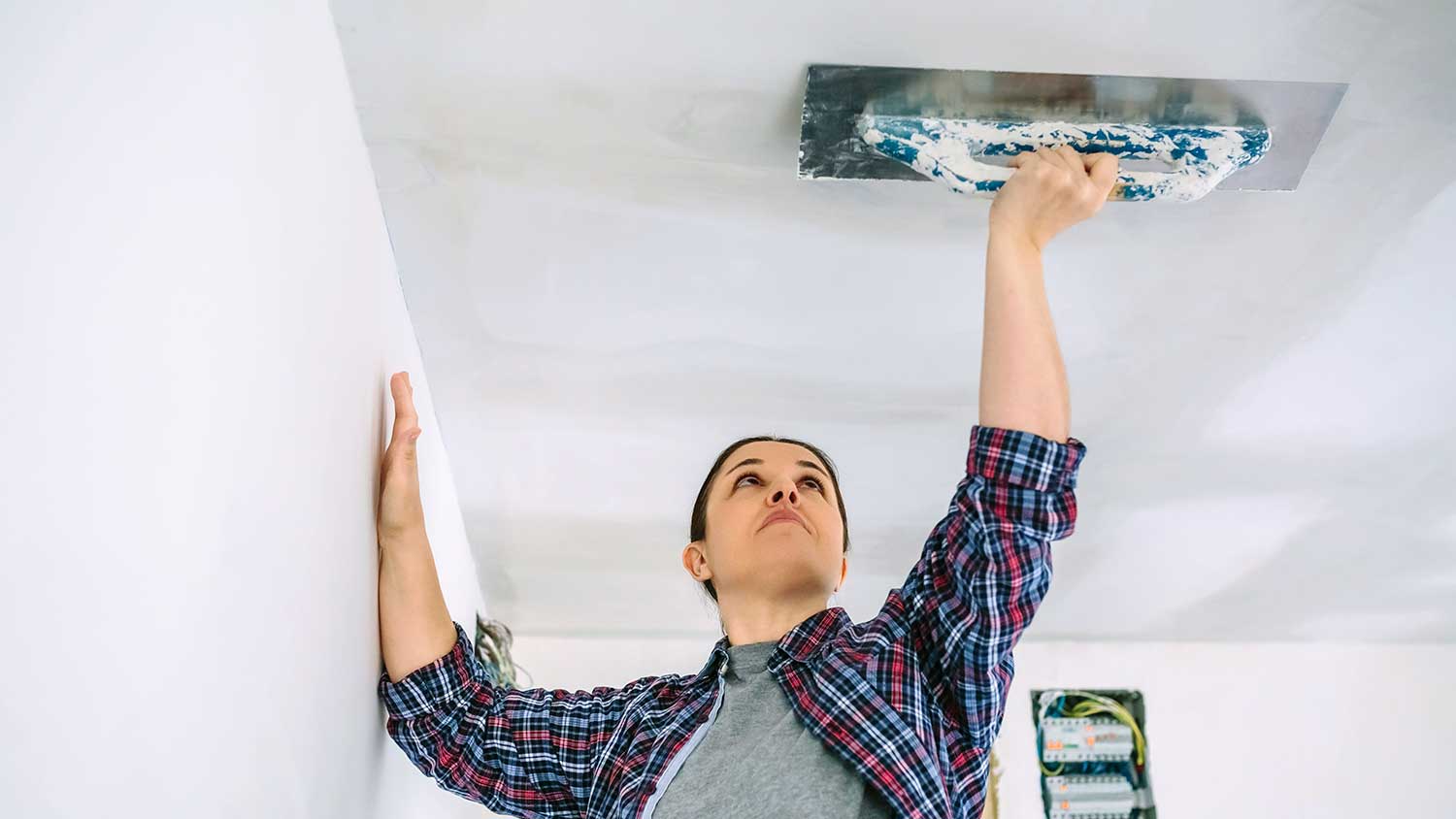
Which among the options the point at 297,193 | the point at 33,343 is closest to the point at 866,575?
the point at 297,193

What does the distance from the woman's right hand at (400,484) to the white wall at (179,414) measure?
96 mm

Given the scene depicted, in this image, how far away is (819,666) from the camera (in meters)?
1.46

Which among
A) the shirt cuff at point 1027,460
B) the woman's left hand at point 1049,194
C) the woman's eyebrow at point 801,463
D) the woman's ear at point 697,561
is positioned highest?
the woman's left hand at point 1049,194

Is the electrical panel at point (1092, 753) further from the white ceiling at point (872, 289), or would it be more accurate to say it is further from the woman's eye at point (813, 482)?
the woman's eye at point (813, 482)

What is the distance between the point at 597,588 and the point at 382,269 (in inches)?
57.1

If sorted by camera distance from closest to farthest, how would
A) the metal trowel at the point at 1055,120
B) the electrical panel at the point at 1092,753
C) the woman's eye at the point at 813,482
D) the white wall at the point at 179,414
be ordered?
the white wall at the point at 179,414 → the metal trowel at the point at 1055,120 → the woman's eye at the point at 813,482 → the electrical panel at the point at 1092,753

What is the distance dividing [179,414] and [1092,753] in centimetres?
290

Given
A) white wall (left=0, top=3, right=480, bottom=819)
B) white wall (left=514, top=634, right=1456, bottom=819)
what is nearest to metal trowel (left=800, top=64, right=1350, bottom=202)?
white wall (left=0, top=3, right=480, bottom=819)

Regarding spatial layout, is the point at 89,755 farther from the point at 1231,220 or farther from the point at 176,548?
the point at 1231,220

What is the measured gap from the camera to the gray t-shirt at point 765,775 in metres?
1.35

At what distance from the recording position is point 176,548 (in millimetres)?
871

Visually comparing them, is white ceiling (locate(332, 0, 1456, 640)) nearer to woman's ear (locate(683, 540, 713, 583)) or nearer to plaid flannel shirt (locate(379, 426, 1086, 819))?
woman's ear (locate(683, 540, 713, 583))

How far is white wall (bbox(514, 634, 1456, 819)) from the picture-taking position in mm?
3211

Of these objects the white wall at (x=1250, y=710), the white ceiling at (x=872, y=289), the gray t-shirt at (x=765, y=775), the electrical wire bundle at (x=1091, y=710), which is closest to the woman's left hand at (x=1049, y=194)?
the white ceiling at (x=872, y=289)
